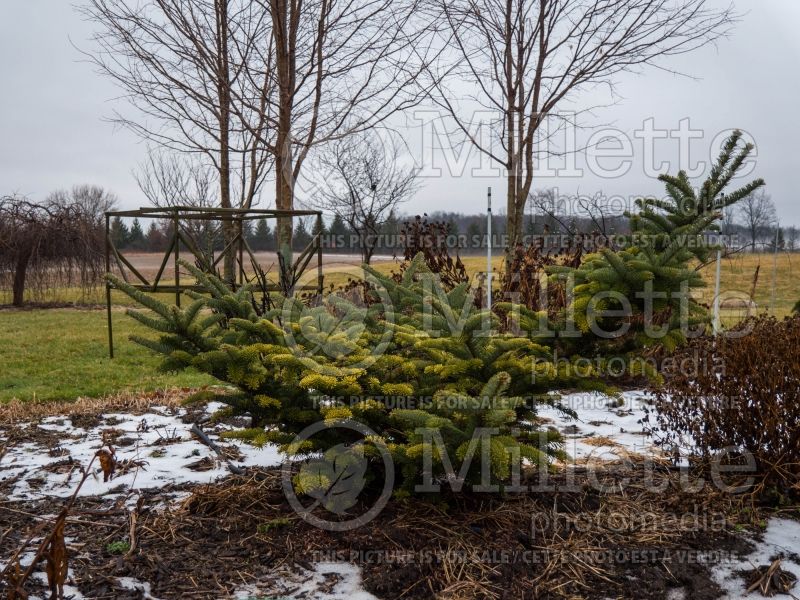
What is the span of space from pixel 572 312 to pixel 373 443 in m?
1.03

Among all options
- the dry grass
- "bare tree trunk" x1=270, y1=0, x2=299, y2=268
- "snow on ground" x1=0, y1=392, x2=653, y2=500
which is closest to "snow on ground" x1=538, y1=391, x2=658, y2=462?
"snow on ground" x1=0, y1=392, x2=653, y2=500

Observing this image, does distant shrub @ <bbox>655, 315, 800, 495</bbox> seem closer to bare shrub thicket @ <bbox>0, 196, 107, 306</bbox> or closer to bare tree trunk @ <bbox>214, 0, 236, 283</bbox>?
bare tree trunk @ <bbox>214, 0, 236, 283</bbox>

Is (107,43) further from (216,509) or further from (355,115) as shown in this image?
(216,509)

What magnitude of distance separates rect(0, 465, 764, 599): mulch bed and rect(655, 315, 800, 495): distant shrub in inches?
12.8

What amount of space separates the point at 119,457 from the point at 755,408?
3633 millimetres

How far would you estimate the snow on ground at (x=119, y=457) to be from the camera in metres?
3.47

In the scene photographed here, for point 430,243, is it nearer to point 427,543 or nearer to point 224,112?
point 224,112

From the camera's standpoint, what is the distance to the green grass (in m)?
6.37

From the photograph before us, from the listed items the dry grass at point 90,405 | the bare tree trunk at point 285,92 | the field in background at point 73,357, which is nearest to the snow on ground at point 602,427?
the field in background at point 73,357

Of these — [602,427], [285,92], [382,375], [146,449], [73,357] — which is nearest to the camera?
[382,375]

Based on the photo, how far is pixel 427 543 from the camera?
2.70 metres

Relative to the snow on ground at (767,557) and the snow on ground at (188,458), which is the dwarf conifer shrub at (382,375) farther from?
the snow on ground at (767,557)

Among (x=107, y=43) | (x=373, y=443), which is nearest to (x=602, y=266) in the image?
(x=373, y=443)

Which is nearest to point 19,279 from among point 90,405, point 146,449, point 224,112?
point 224,112
